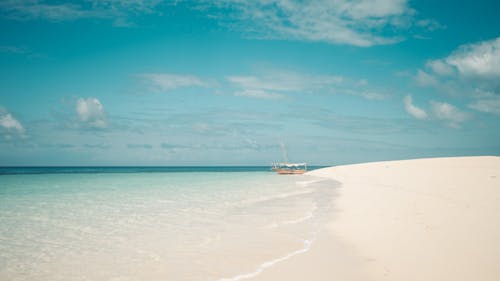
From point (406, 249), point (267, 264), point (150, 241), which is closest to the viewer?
point (267, 264)

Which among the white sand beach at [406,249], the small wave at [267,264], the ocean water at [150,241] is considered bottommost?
the ocean water at [150,241]

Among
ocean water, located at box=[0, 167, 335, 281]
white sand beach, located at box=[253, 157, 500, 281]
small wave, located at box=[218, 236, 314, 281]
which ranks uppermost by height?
white sand beach, located at box=[253, 157, 500, 281]

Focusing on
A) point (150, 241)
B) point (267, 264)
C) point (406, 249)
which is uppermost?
point (406, 249)

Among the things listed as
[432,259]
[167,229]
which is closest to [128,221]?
[167,229]

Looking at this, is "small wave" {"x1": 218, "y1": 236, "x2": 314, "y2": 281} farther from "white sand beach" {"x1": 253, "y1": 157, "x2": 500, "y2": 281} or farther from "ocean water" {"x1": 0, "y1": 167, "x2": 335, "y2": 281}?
"white sand beach" {"x1": 253, "y1": 157, "x2": 500, "y2": 281}

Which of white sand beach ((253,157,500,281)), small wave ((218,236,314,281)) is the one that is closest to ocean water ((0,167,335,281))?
small wave ((218,236,314,281))

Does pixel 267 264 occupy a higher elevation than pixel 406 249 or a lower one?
lower

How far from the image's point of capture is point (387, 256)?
23.6 ft

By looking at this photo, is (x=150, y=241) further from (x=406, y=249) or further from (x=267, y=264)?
(x=406, y=249)

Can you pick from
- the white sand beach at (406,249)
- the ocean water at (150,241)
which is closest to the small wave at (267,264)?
the ocean water at (150,241)

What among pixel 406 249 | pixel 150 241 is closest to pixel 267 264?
pixel 406 249

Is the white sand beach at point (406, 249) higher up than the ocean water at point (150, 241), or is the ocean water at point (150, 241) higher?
the white sand beach at point (406, 249)

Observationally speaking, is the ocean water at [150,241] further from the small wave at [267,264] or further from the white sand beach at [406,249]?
the white sand beach at [406,249]

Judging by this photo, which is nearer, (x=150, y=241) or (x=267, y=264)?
(x=267, y=264)
